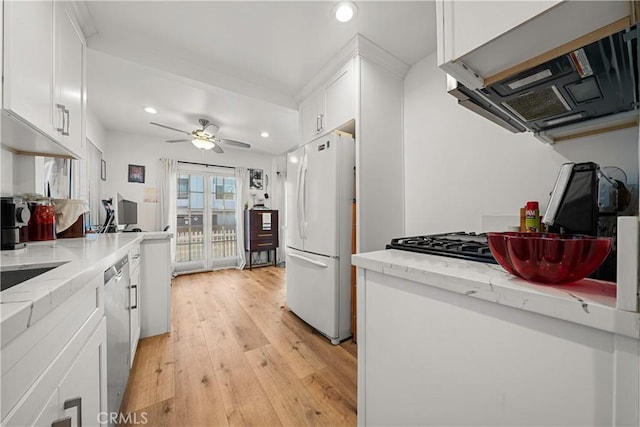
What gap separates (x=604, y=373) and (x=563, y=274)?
0.59 ft

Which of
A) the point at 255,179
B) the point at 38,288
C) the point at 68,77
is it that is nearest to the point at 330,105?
the point at 68,77

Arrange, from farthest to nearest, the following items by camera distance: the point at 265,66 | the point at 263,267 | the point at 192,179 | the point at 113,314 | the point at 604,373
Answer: the point at 263,267 < the point at 192,179 < the point at 265,66 < the point at 113,314 < the point at 604,373

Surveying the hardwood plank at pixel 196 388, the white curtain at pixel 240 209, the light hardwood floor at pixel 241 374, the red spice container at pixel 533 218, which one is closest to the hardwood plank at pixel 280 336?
the light hardwood floor at pixel 241 374

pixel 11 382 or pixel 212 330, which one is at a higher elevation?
pixel 11 382

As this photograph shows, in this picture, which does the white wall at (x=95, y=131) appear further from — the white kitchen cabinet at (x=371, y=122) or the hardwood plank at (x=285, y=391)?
the hardwood plank at (x=285, y=391)

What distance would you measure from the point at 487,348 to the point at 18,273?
5.18 feet

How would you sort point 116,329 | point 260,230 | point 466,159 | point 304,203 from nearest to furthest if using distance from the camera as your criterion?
point 116,329
point 466,159
point 304,203
point 260,230

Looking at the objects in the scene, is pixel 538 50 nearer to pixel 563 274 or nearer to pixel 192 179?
pixel 563 274


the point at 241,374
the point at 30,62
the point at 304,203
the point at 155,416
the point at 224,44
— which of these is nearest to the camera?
the point at 30,62

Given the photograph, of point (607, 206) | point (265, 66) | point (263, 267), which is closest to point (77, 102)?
point (265, 66)

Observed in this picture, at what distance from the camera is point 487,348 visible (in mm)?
563

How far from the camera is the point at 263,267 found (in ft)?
16.0

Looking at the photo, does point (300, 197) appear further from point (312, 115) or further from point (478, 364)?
point (478, 364)

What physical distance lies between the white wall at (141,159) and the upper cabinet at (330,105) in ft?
9.27
